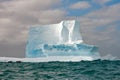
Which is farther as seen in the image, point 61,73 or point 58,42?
point 58,42

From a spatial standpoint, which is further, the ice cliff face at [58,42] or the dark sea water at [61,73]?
the ice cliff face at [58,42]

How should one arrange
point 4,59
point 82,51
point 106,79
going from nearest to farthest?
point 106,79 < point 82,51 < point 4,59

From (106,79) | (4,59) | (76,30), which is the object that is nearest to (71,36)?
(76,30)

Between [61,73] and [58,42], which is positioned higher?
[58,42]

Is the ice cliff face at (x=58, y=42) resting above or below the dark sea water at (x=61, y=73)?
above

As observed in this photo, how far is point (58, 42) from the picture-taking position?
38.5m

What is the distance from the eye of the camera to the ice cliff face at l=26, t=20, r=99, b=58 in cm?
3684

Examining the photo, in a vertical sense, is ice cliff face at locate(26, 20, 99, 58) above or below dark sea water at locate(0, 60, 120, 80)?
above

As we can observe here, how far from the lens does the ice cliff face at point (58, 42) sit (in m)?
36.8

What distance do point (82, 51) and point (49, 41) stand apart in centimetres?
508

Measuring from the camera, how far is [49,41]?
128 ft

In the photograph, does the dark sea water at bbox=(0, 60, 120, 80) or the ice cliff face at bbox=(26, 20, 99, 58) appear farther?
the ice cliff face at bbox=(26, 20, 99, 58)

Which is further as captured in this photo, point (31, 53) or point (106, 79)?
point (31, 53)

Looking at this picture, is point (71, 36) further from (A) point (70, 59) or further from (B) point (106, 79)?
(B) point (106, 79)
